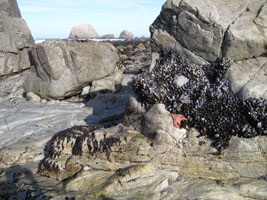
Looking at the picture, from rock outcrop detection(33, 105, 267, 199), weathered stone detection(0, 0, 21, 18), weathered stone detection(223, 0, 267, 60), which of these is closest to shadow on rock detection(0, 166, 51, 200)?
rock outcrop detection(33, 105, 267, 199)

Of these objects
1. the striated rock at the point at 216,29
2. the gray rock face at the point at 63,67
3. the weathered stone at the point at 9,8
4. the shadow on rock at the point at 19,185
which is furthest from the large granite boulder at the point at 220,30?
the weathered stone at the point at 9,8

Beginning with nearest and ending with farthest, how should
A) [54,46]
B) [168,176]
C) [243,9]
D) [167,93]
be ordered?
1. [168,176]
2. [167,93]
3. [243,9]
4. [54,46]

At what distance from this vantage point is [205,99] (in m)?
6.29

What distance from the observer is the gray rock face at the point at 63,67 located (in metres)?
12.3

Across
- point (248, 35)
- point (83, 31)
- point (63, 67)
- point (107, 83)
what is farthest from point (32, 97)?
point (83, 31)

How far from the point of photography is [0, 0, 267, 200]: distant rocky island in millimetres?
5492

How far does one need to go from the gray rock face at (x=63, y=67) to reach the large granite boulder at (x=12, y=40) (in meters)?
1.80

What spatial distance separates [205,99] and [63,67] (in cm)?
785

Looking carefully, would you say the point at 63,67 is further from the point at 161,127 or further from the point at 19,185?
the point at 161,127

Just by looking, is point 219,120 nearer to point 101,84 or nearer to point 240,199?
point 240,199

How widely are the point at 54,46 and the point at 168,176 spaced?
876cm

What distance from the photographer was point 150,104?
22.5ft

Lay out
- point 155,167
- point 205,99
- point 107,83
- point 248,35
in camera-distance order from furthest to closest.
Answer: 1. point 107,83
2. point 248,35
3. point 205,99
4. point 155,167

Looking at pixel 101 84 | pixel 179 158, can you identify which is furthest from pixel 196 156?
pixel 101 84
